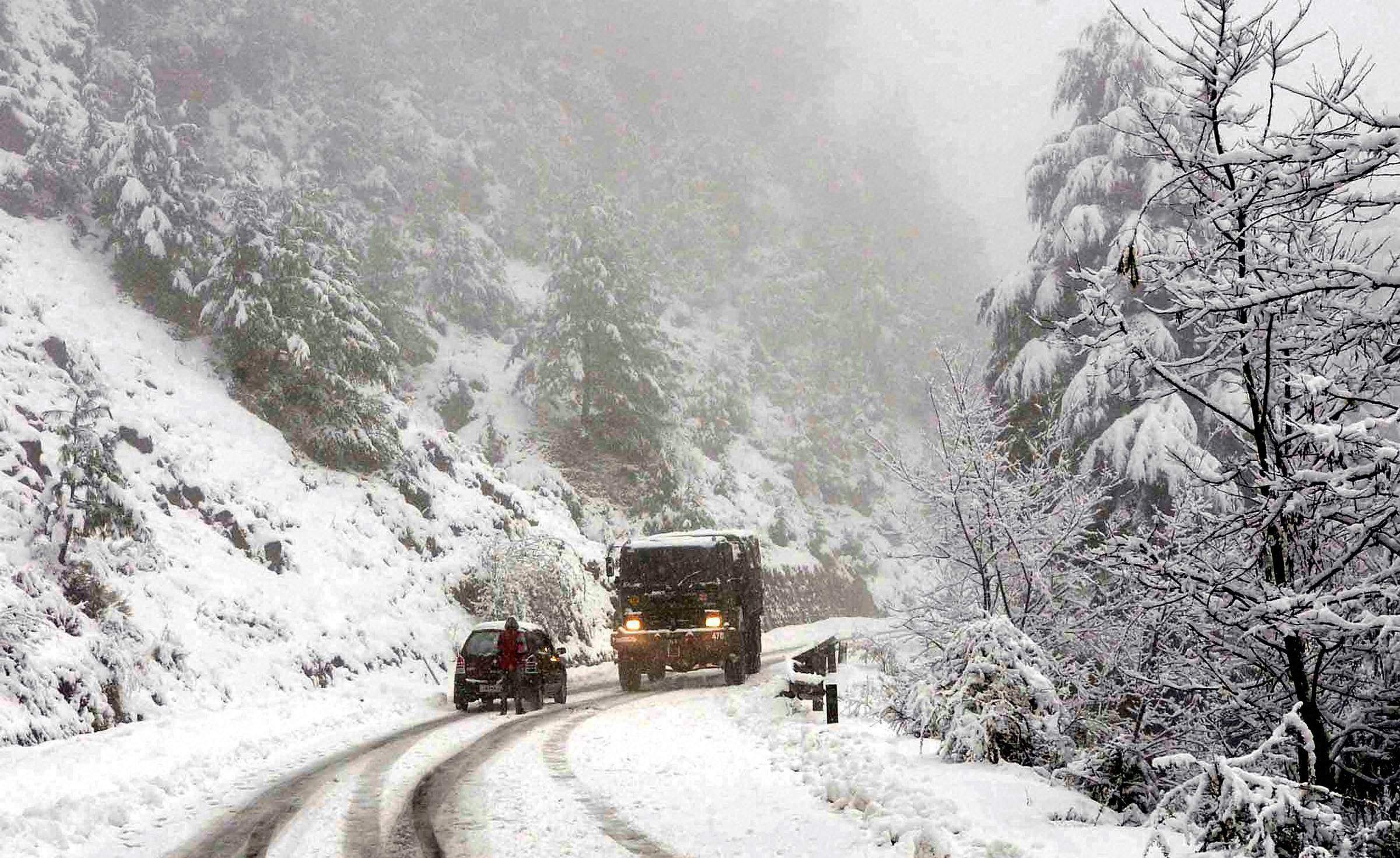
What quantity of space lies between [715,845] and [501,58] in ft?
224

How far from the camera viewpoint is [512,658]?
17.6m

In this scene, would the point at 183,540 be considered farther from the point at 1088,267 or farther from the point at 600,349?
the point at 600,349

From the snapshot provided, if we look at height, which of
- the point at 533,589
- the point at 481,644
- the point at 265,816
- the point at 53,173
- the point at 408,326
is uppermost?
the point at 53,173

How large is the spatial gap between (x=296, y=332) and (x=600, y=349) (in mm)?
15358

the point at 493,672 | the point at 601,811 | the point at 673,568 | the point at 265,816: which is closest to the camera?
the point at 601,811

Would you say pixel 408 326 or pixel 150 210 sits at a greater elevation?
pixel 408 326

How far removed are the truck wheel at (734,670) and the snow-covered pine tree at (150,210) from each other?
17.7 metres

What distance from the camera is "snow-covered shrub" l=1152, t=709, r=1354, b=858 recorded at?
4992 millimetres

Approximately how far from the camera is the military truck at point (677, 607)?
2031 centimetres

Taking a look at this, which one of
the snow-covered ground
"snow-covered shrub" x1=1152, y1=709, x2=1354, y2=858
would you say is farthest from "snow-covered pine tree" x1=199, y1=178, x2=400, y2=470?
"snow-covered shrub" x1=1152, y1=709, x2=1354, y2=858

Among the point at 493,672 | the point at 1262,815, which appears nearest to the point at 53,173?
the point at 493,672

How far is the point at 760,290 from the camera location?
2522 inches

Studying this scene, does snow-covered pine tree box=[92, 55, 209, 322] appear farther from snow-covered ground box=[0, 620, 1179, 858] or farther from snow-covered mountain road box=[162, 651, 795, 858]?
snow-covered mountain road box=[162, 651, 795, 858]

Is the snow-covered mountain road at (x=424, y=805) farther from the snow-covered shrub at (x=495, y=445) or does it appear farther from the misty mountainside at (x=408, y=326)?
the snow-covered shrub at (x=495, y=445)
